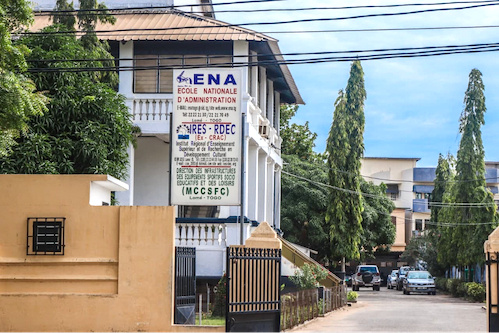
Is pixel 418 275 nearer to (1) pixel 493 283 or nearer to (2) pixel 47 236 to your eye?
(1) pixel 493 283

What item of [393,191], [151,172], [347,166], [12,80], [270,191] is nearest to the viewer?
[12,80]

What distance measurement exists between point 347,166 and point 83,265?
30121 millimetres

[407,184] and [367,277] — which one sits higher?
[407,184]

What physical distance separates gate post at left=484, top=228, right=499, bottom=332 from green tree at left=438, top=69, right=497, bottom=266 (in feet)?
88.9

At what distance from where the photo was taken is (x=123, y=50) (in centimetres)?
2850

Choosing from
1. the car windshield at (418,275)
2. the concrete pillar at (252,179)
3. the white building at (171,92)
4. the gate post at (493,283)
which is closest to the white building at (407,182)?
the car windshield at (418,275)

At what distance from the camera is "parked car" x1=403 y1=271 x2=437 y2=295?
2004 inches

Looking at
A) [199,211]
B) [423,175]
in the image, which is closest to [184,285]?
[199,211]

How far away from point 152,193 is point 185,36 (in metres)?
5.70

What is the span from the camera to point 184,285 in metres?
17.8

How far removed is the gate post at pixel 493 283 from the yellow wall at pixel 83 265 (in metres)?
6.78

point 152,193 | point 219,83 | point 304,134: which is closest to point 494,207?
point 304,134

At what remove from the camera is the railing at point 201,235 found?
26.0 meters

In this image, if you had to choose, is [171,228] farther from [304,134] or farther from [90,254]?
[304,134]
